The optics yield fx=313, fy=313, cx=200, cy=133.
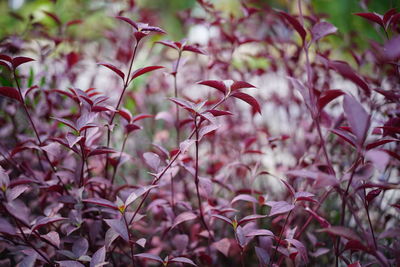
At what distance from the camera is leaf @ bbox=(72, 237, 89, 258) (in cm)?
83

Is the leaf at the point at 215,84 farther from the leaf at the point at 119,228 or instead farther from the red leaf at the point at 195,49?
the leaf at the point at 119,228

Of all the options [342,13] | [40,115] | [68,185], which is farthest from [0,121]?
[342,13]

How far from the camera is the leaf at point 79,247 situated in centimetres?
83

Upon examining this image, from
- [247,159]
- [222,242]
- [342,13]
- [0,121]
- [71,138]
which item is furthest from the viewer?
[342,13]

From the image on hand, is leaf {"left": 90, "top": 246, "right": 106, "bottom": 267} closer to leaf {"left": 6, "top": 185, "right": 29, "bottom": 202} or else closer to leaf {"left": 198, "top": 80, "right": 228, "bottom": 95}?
leaf {"left": 6, "top": 185, "right": 29, "bottom": 202}

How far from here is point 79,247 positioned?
852 millimetres

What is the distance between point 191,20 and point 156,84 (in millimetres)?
968

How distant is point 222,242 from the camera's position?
96 centimetres

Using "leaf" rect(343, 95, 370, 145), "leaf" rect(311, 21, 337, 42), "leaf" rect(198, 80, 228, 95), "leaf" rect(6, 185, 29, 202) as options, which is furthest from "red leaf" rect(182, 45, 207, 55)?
"leaf" rect(6, 185, 29, 202)

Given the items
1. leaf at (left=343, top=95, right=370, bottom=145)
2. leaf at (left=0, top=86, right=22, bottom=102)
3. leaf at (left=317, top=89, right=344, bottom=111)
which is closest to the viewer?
leaf at (left=343, top=95, right=370, bottom=145)

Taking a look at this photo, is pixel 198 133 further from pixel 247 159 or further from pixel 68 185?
pixel 247 159

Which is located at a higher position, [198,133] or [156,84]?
[198,133]

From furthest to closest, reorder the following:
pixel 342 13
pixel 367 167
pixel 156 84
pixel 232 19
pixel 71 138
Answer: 1. pixel 342 13
2. pixel 156 84
3. pixel 232 19
4. pixel 71 138
5. pixel 367 167

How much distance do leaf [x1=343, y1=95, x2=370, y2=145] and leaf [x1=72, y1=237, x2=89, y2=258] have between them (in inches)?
28.6
